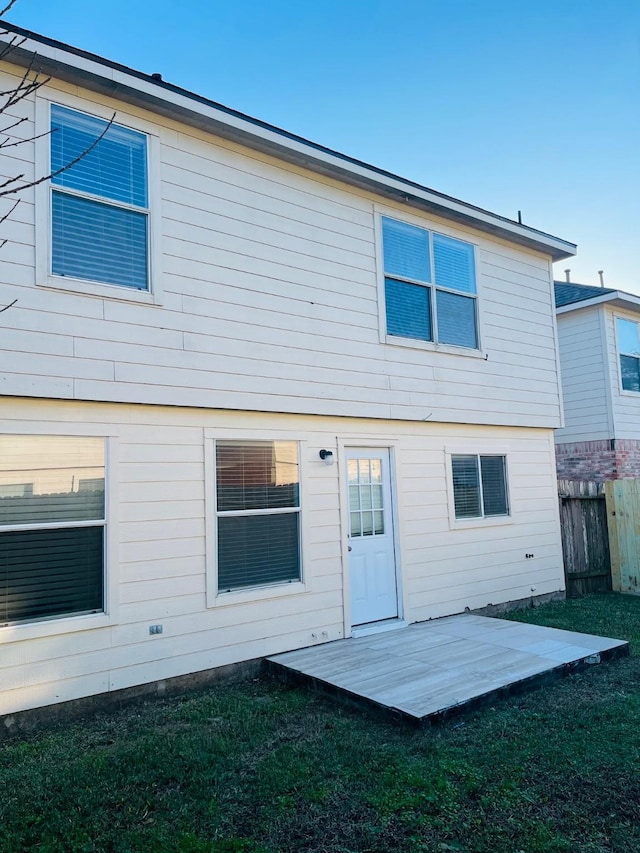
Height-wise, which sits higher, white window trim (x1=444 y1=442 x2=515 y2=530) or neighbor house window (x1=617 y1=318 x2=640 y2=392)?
neighbor house window (x1=617 y1=318 x2=640 y2=392)

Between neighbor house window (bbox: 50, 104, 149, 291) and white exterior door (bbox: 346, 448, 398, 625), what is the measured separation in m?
3.19

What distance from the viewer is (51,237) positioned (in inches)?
187

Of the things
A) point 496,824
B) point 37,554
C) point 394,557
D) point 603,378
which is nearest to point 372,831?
point 496,824

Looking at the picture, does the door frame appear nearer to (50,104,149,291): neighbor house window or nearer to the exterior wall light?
the exterior wall light

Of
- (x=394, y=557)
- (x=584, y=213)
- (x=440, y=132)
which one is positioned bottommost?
(x=394, y=557)

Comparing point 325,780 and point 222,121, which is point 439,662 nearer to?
point 325,780

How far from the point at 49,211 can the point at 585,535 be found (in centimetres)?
916

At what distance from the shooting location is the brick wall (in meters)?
12.1

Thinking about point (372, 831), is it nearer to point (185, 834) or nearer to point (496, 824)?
point (496, 824)

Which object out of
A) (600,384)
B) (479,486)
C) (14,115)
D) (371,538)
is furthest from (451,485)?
(600,384)

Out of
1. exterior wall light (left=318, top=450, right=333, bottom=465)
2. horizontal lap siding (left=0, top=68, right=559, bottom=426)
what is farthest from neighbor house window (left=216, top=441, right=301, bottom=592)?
horizontal lap siding (left=0, top=68, right=559, bottom=426)

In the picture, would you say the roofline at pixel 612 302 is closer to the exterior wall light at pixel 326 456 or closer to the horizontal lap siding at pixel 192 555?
the horizontal lap siding at pixel 192 555

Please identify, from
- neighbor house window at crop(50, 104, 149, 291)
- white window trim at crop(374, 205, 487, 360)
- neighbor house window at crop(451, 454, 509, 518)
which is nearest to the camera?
neighbor house window at crop(50, 104, 149, 291)

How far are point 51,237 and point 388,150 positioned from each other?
9.79 metres
